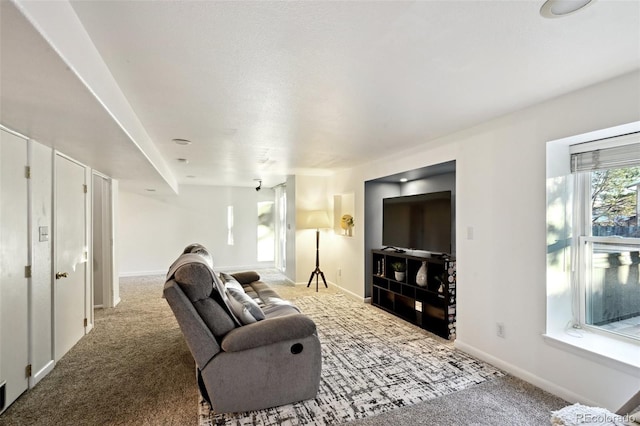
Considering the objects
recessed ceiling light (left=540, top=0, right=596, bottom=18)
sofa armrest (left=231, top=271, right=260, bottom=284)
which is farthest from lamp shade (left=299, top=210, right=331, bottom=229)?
A: recessed ceiling light (left=540, top=0, right=596, bottom=18)

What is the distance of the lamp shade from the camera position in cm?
580

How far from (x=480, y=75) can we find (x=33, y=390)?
13.3ft

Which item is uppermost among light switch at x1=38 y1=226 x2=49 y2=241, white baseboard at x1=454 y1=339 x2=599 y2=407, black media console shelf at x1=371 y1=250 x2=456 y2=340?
light switch at x1=38 y1=226 x2=49 y2=241

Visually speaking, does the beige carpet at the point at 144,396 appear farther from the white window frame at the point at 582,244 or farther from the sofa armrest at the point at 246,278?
the sofa armrest at the point at 246,278

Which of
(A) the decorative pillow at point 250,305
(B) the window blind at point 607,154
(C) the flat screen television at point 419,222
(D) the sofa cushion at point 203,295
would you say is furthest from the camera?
(C) the flat screen television at point 419,222

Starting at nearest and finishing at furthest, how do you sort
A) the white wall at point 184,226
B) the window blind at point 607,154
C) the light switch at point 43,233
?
the window blind at point 607,154
the light switch at point 43,233
the white wall at point 184,226

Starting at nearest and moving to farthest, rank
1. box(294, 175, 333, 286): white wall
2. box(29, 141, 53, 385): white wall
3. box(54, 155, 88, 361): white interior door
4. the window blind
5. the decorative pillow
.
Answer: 1. the window blind
2. the decorative pillow
3. box(29, 141, 53, 385): white wall
4. box(54, 155, 88, 361): white interior door
5. box(294, 175, 333, 286): white wall

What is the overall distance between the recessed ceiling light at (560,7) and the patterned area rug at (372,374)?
2449 mm

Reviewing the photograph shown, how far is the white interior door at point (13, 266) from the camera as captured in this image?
2.16m

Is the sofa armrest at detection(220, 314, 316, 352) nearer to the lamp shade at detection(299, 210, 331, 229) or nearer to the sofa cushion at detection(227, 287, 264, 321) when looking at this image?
the sofa cushion at detection(227, 287, 264, 321)

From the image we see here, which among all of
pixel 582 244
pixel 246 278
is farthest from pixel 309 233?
pixel 582 244

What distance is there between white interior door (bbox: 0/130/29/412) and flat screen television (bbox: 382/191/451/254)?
13.0 ft

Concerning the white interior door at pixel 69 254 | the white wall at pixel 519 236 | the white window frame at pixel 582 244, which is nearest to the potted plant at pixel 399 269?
the white wall at pixel 519 236

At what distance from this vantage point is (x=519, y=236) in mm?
2609
